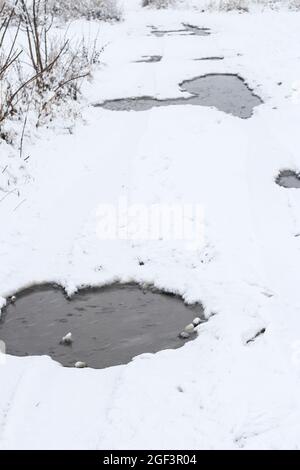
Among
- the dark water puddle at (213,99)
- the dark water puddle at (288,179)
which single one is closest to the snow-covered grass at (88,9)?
the dark water puddle at (213,99)

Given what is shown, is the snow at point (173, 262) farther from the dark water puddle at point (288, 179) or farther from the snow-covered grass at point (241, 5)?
the snow-covered grass at point (241, 5)

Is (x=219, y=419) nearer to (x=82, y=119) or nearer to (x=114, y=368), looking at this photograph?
(x=114, y=368)

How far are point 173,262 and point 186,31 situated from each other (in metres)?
13.3

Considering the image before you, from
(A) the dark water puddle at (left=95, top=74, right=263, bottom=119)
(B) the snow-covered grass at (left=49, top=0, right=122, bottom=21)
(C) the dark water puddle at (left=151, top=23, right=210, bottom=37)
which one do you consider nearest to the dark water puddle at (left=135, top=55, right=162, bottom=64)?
(A) the dark water puddle at (left=95, top=74, right=263, bottom=119)

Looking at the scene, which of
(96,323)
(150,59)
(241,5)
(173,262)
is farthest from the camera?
(241,5)

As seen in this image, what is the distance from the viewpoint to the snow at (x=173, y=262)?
11.0 feet

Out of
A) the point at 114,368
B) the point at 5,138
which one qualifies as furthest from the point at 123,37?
the point at 114,368

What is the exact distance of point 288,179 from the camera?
6.80 metres

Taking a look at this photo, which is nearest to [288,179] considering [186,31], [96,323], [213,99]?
[96,323]

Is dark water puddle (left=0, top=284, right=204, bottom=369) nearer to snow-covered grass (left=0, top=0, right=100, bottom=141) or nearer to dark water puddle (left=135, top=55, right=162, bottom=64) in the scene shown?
snow-covered grass (left=0, top=0, right=100, bottom=141)

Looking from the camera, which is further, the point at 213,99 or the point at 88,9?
the point at 88,9

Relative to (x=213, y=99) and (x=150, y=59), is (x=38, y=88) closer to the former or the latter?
(x=213, y=99)

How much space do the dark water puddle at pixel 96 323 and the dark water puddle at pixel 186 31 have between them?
1303cm
